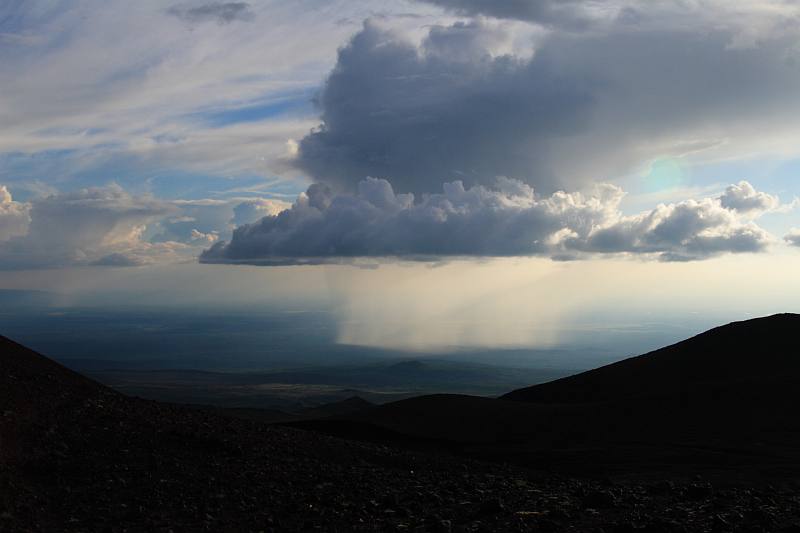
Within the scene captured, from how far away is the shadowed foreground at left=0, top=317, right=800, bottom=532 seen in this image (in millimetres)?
16391

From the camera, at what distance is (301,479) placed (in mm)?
20406

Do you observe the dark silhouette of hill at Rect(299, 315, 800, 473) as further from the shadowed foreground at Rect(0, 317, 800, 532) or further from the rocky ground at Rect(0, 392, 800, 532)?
the rocky ground at Rect(0, 392, 800, 532)

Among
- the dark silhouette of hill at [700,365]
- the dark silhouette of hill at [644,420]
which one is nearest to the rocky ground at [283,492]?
the dark silhouette of hill at [644,420]

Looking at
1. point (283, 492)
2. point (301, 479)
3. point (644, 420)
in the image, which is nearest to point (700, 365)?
point (644, 420)

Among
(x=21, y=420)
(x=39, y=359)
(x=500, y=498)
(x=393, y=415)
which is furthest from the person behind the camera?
(x=393, y=415)

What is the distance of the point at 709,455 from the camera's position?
31.0 m

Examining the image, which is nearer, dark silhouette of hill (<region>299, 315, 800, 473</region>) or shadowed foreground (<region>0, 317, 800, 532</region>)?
shadowed foreground (<region>0, 317, 800, 532</region>)

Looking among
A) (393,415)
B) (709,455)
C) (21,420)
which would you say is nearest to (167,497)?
(21,420)

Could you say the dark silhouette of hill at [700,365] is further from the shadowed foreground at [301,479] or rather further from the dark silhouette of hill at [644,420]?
the shadowed foreground at [301,479]

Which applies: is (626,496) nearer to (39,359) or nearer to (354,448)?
(354,448)

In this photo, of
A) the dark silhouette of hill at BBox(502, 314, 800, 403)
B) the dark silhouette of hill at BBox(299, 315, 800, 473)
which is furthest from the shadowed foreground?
the dark silhouette of hill at BBox(502, 314, 800, 403)

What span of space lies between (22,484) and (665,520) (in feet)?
48.9

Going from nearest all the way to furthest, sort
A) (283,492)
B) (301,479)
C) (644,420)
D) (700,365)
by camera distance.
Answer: (283,492) < (301,479) < (644,420) < (700,365)

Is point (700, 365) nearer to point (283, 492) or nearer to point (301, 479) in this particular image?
point (301, 479)
